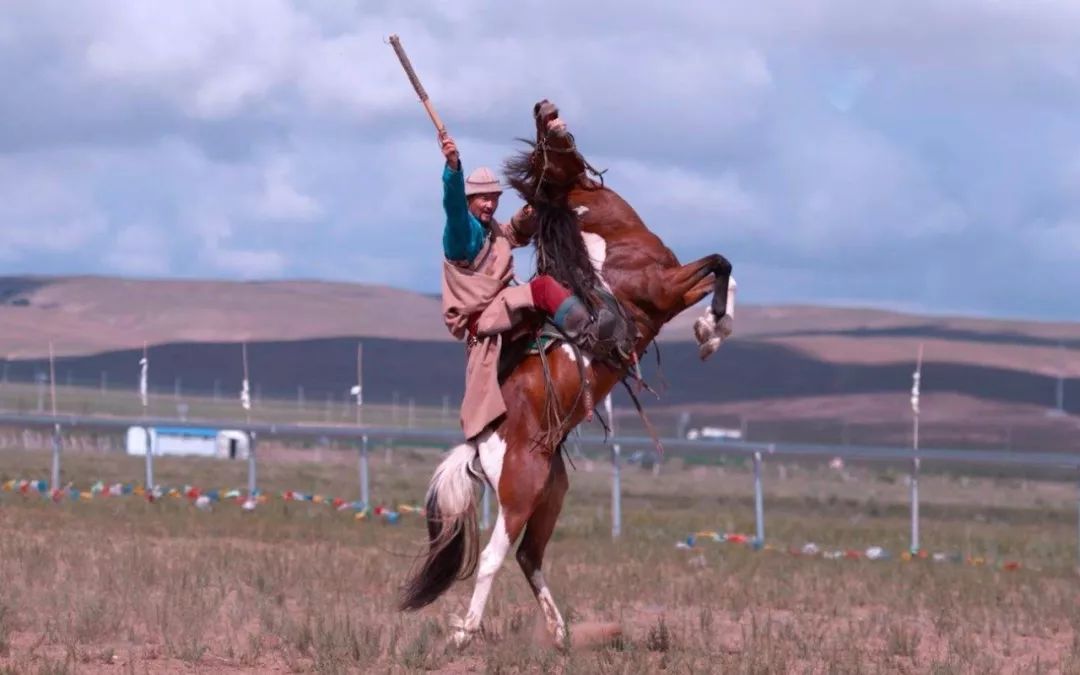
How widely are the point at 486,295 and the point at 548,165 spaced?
802mm

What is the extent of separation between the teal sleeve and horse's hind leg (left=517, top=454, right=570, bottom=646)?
4.07ft

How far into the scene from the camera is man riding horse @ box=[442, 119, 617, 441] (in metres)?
10.3

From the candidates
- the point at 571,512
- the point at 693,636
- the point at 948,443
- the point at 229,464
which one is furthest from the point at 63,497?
the point at 948,443

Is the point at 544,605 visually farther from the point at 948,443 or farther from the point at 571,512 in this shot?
the point at 948,443

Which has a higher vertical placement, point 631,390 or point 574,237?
point 574,237

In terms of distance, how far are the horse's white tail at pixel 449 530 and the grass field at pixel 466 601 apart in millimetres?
284

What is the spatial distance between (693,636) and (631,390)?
154 cm

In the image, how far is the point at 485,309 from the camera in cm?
1058

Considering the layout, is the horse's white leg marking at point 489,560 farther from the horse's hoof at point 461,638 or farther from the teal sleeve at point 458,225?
the teal sleeve at point 458,225

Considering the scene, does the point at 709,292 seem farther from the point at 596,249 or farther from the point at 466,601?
the point at 466,601

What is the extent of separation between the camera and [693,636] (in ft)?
37.2

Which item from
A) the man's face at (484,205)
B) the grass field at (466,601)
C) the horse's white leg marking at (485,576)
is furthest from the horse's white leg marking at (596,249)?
the grass field at (466,601)

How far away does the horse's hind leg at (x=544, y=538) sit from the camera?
414 inches

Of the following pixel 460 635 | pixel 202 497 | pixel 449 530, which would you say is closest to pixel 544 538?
pixel 449 530
